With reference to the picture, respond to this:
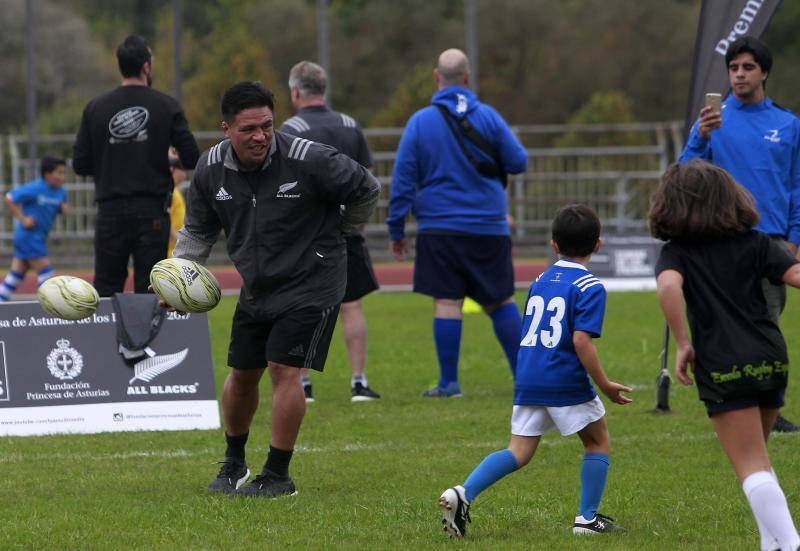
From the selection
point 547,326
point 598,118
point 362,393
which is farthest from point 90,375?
point 598,118

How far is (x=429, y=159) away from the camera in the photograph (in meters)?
9.97

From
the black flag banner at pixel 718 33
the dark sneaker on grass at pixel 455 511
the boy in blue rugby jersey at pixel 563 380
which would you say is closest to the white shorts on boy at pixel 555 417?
the boy in blue rugby jersey at pixel 563 380

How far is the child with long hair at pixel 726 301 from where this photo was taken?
4820 mm

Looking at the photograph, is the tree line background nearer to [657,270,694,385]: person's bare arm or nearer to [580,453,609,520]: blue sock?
[580,453,609,520]: blue sock

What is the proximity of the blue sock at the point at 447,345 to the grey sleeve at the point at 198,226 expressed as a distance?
11.6ft

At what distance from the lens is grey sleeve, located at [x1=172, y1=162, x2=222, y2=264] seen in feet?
21.2

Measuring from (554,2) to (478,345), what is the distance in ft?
122

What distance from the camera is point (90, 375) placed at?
8391mm

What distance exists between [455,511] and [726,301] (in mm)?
1375

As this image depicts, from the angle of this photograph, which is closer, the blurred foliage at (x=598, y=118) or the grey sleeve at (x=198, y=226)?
the grey sleeve at (x=198, y=226)

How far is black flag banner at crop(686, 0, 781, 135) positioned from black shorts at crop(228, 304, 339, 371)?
3245mm

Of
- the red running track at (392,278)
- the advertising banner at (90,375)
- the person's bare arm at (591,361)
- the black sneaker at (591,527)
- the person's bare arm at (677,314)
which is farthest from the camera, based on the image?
the red running track at (392,278)

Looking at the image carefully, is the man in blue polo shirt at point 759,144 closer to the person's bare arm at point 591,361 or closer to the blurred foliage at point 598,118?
the person's bare arm at point 591,361

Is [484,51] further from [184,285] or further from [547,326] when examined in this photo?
[547,326]
